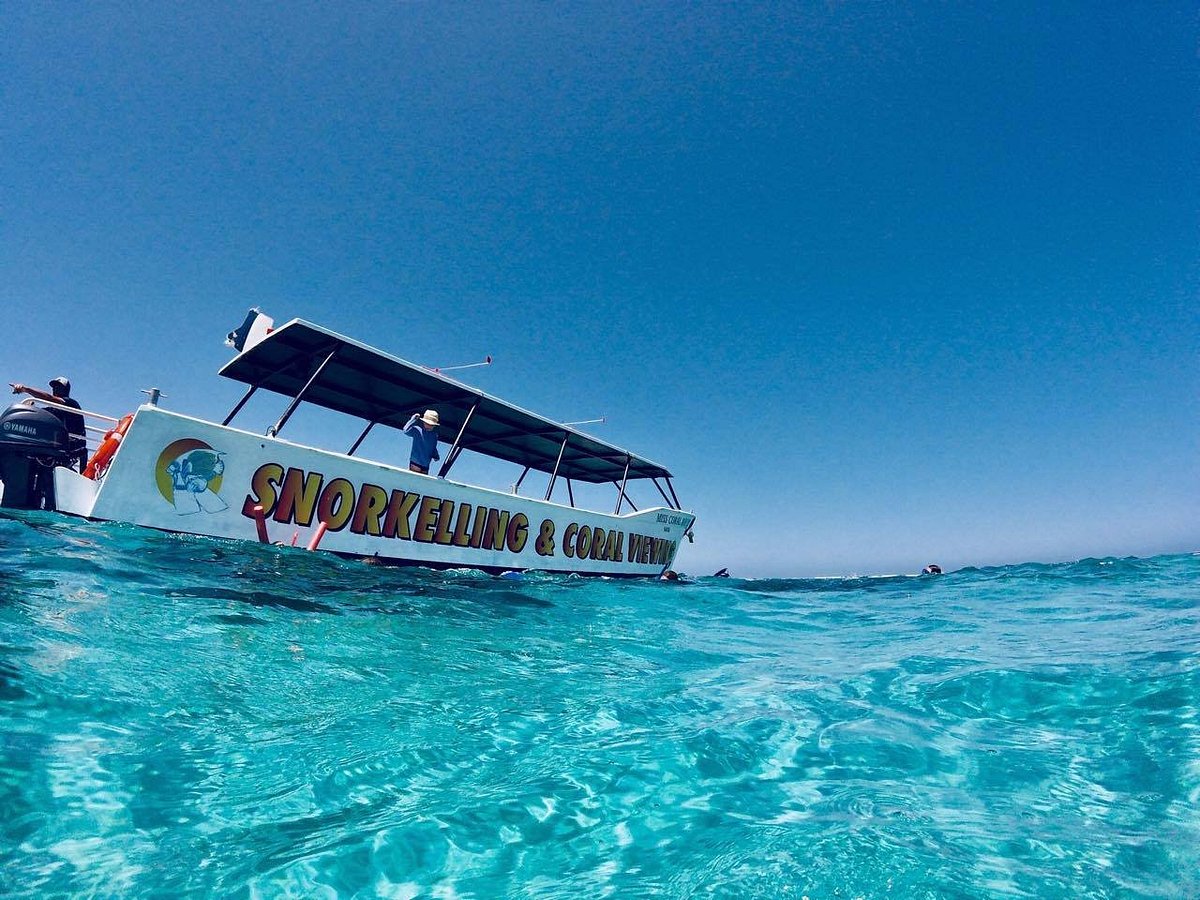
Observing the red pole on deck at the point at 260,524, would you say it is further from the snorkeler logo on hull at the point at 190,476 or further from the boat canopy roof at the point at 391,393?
the boat canopy roof at the point at 391,393

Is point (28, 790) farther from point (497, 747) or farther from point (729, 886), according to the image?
point (729, 886)

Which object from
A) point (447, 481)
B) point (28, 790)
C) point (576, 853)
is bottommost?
point (576, 853)

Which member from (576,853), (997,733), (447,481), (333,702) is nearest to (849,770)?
(997,733)

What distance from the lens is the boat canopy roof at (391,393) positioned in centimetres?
924

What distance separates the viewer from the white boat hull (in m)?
6.63

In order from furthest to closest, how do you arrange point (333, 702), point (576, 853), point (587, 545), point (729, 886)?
point (587, 545) → point (333, 702) → point (576, 853) → point (729, 886)

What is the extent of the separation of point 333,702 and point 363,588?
3.58 meters

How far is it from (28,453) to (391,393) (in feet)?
19.0

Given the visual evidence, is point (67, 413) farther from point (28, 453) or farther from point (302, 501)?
point (302, 501)

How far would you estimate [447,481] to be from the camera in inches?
382

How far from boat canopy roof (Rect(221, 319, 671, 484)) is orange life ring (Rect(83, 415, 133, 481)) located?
7.36 ft

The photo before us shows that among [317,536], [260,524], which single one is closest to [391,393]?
[317,536]

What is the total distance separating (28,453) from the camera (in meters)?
6.85

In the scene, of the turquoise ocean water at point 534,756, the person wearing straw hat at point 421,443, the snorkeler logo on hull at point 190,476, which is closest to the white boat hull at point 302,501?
the snorkeler logo on hull at point 190,476
